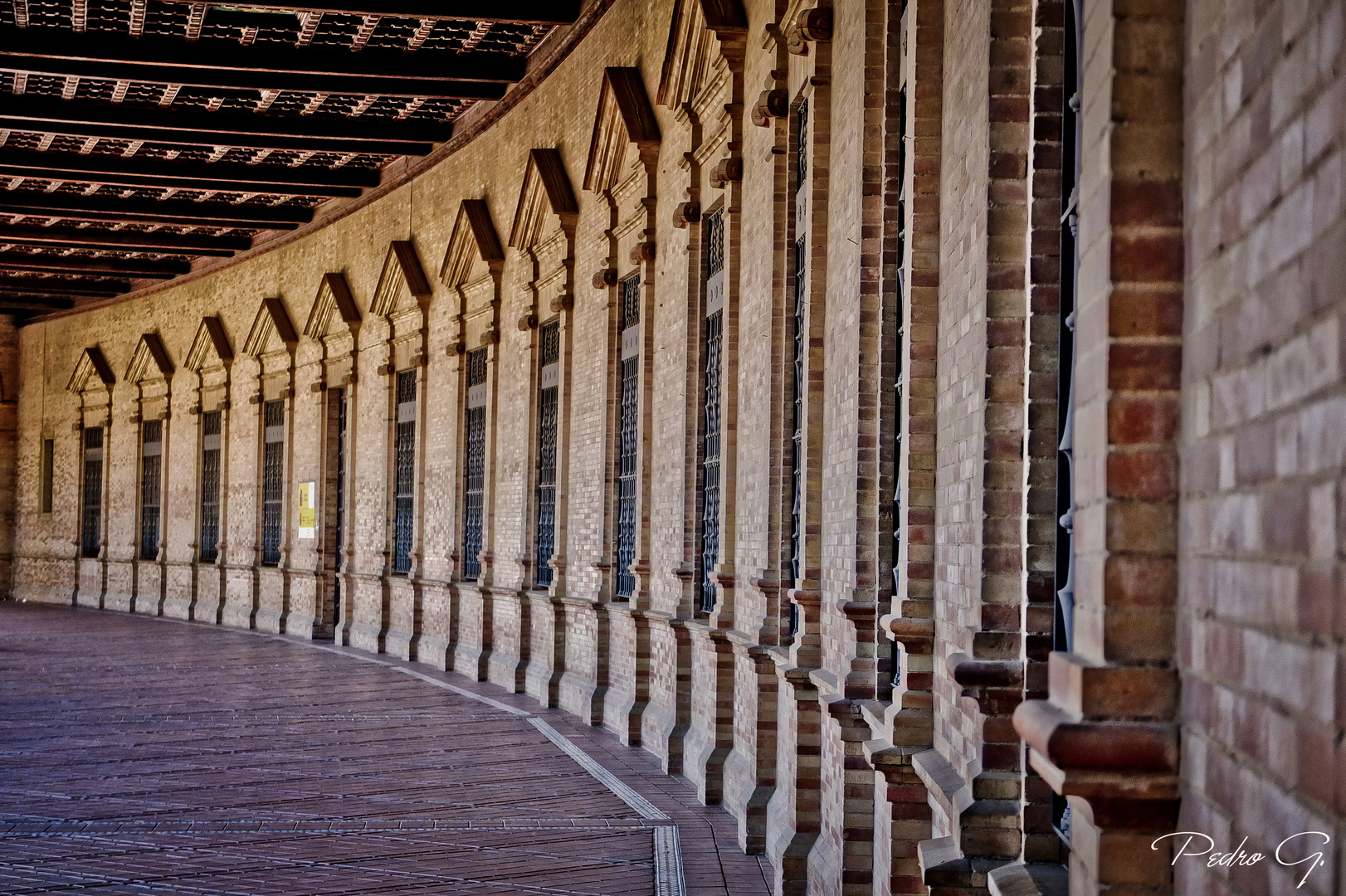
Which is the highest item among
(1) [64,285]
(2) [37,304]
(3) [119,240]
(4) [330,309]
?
(3) [119,240]

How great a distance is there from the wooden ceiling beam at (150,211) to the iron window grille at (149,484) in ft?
24.0

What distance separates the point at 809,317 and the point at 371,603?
48.8 feet

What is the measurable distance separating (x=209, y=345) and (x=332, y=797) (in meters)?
19.8

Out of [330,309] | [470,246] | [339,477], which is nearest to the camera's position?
[470,246]

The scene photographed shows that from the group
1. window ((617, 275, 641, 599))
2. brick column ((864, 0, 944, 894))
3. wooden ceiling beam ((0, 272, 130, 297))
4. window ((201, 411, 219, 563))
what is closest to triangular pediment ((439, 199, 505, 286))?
window ((617, 275, 641, 599))

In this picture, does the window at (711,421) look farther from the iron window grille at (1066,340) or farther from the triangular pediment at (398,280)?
the triangular pediment at (398,280)

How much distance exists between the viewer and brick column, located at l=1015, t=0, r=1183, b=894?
275 cm

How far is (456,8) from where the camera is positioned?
1418 centimetres

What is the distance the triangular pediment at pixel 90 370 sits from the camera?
32031mm

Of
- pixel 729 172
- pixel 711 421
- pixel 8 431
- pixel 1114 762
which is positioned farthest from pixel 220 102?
pixel 8 431

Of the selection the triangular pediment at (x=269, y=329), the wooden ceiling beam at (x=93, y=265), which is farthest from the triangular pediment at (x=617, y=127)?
the wooden ceiling beam at (x=93, y=265)

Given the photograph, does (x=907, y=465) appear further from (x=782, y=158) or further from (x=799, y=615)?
(x=782, y=158)

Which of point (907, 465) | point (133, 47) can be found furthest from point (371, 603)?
point (907, 465)

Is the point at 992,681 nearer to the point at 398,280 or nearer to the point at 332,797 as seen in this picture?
the point at 332,797
